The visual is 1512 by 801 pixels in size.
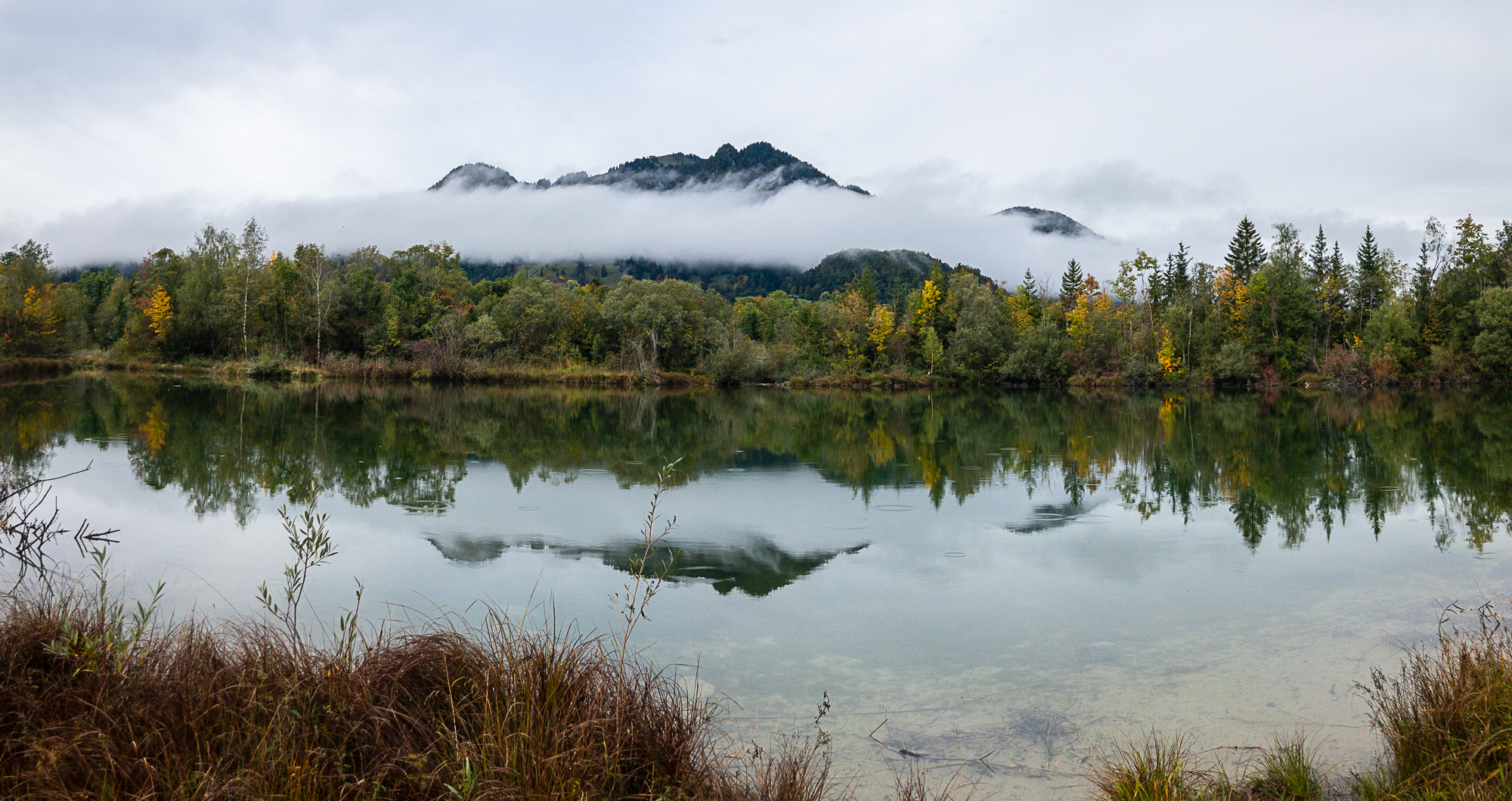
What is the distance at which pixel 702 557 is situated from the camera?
8852 millimetres

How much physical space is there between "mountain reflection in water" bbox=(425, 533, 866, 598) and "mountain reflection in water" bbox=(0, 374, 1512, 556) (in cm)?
6

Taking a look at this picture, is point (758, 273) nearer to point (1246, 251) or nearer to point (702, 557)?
point (1246, 251)

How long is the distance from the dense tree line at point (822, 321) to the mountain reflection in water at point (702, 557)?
45.0 metres

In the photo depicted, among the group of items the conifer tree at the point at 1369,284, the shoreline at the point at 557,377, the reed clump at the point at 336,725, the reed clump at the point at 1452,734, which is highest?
the conifer tree at the point at 1369,284

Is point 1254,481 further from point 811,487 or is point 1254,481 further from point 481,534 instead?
point 481,534

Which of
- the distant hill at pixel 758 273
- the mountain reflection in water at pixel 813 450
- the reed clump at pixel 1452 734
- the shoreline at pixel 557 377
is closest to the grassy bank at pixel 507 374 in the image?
the shoreline at pixel 557 377

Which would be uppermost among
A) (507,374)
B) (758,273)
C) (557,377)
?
(758,273)

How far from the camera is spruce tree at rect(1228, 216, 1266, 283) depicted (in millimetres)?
66250

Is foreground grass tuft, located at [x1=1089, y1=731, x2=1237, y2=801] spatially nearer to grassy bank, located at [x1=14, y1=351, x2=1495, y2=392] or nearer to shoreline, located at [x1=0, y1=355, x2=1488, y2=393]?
grassy bank, located at [x1=14, y1=351, x2=1495, y2=392]

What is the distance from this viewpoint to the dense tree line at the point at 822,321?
51281 millimetres

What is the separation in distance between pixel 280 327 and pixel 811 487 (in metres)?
49.0

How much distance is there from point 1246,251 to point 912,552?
70.4 meters

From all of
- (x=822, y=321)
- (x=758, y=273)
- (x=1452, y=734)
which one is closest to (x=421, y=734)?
(x=1452, y=734)

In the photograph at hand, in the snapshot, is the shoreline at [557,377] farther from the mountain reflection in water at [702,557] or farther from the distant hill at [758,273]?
the distant hill at [758,273]
